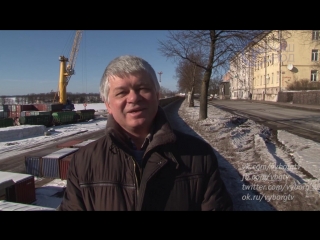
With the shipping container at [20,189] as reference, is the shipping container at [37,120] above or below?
above

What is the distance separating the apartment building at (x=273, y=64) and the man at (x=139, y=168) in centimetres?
654

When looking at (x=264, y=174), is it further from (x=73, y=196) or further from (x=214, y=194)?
(x=73, y=196)

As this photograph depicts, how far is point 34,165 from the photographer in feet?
26.2

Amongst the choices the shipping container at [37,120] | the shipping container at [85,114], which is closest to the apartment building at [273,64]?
the shipping container at [85,114]

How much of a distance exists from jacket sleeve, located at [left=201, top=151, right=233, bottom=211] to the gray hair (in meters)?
0.78

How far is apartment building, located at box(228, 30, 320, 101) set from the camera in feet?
37.7

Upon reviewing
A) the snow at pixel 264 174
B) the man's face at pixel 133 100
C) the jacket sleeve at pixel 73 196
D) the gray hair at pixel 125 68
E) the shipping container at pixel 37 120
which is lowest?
the snow at pixel 264 174

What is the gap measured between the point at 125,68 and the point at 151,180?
0.86m

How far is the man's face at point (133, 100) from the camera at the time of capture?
1.57 meters

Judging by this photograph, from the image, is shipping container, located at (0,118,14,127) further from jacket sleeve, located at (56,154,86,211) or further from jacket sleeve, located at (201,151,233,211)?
jacket sleeve, located at (201,151,233,211)

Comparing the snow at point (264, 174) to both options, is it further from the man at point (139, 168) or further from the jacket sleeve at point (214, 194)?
the jacket sleeve at point (214, 194)

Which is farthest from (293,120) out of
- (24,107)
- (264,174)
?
(24,107)
